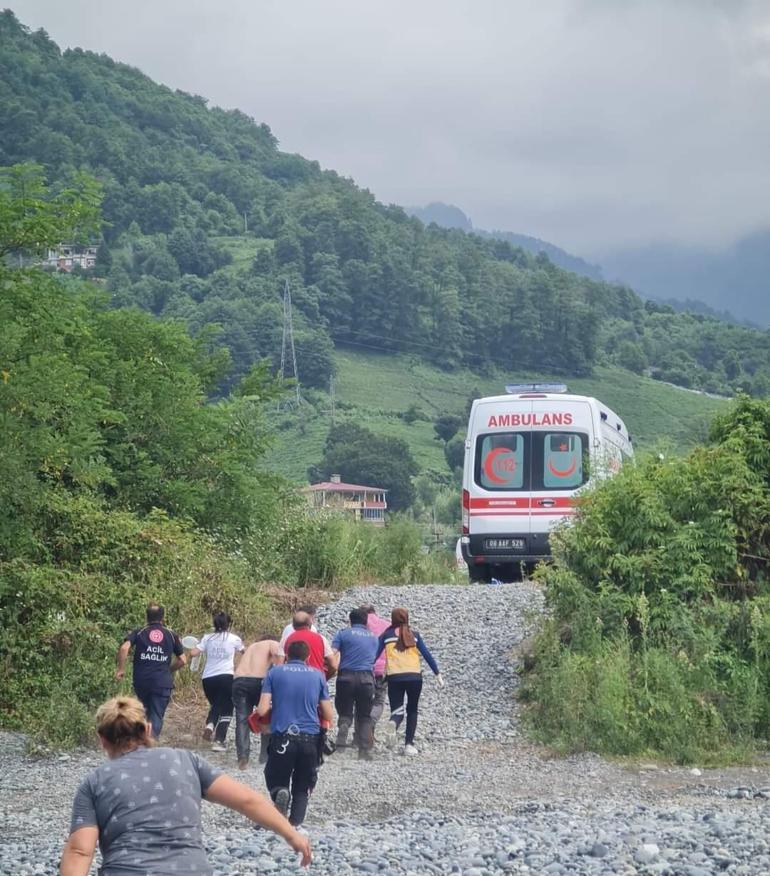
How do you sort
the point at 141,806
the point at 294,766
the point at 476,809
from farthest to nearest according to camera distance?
the point at 476,809, the point at 294,766, the point at 141,806

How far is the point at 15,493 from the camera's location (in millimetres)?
16406

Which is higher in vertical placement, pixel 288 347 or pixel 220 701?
pixel 288 347

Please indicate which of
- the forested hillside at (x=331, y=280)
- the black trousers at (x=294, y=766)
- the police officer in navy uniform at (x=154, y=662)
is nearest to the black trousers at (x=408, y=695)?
the police officer in navy uniform at (x=154, y=662)

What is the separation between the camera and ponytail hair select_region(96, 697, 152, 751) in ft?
18.4

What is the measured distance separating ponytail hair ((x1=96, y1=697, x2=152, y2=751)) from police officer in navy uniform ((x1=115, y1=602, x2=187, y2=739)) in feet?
28.5

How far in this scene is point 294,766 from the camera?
10383mm

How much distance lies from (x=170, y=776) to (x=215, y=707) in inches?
369

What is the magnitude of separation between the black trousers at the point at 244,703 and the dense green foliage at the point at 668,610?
3271 mm

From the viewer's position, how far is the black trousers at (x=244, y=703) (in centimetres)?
1370

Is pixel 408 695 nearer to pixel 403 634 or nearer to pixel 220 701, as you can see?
pixel 403 634

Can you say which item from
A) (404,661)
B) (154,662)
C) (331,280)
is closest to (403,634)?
(404,661)

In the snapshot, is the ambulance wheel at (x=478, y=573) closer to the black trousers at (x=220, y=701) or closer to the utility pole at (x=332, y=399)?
the black trousers at (x=220, y=701)

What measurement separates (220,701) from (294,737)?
15.1 ft

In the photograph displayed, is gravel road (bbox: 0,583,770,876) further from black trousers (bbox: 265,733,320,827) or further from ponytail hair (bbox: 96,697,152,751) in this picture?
ponytail hair (bbox: 96,697,152,751)
